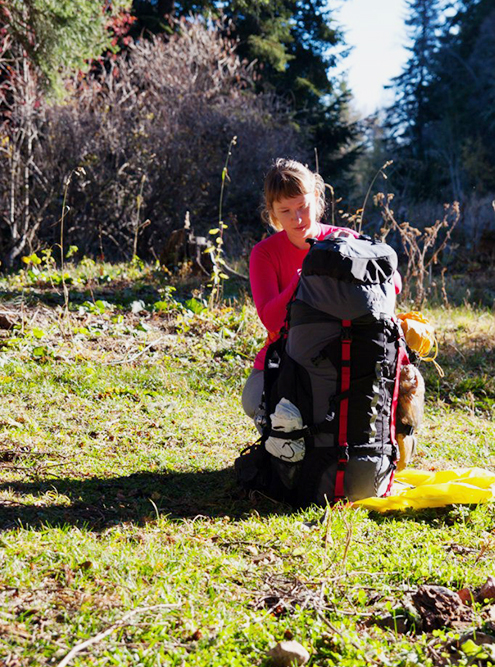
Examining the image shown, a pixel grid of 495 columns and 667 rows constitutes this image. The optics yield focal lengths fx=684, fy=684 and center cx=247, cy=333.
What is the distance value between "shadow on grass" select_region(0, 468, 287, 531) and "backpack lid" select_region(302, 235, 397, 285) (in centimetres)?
113

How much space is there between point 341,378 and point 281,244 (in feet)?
3.04

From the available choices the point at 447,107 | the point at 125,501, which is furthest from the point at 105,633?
the point at 447,107

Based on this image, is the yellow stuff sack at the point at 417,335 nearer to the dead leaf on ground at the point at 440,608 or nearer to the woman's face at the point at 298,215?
the woman's face at the point at 298,215

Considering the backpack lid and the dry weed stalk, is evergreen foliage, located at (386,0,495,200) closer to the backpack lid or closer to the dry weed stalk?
the dry weed stalk

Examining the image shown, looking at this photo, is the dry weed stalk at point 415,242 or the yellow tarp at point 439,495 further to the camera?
the dry weed stalk at point 415,242

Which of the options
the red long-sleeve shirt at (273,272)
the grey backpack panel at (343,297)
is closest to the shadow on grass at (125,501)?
the red long-sleeve shirt at (273,272)

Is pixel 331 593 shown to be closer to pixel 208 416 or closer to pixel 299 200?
pixel 299 200

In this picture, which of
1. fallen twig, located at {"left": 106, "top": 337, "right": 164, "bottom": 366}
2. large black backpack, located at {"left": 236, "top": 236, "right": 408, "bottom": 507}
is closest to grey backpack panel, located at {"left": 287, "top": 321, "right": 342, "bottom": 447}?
large black backpack, located at {"left": 236, "top": 236, "right": 408, "bottom": 507}

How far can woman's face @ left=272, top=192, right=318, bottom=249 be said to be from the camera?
135 inches

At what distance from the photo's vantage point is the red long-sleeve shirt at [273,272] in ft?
11.4

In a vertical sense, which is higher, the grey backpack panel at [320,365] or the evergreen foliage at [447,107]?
the evergreen foliage at [447,107]

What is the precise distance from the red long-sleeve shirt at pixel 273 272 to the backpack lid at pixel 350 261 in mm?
455

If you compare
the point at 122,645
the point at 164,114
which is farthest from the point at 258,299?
the point at 164,114

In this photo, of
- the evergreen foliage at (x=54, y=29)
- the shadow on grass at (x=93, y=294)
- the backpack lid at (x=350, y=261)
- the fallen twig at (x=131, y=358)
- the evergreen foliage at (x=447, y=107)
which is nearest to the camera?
the backpack lid at (x=350, y=261)
